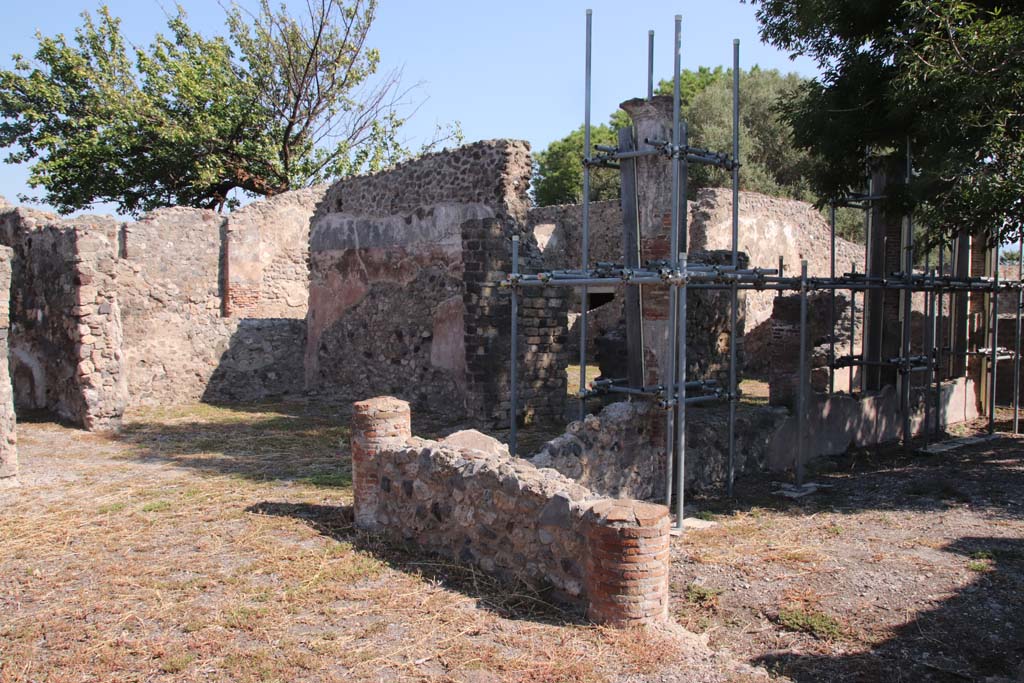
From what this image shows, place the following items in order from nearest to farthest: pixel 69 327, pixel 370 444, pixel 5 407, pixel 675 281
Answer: pixel 370 444
pixel 675 281
pixel 5 407
pixel 69 327

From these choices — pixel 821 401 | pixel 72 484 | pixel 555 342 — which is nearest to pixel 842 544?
pixel 821 401

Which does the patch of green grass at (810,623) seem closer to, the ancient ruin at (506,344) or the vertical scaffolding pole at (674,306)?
the ancient ruin at (506,344)

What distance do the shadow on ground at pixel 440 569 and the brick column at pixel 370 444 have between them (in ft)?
0.55

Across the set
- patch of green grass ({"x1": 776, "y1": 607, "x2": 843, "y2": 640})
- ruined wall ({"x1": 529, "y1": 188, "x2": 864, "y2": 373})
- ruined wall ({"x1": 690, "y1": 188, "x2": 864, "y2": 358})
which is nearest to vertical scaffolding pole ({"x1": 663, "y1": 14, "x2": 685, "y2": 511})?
patch of green grass ({"x1": 776, "y1": 607, "x2": 843, "y2": 640})

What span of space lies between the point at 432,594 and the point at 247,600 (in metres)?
1.12

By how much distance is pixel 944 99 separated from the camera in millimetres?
8148

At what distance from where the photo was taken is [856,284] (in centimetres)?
1005

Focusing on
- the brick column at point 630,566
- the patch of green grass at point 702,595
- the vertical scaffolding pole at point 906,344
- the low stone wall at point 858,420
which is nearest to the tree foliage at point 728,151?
the low stone wall at point 858,420

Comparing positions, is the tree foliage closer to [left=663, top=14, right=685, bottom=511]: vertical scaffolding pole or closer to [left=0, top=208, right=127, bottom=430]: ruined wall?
[left=0, top=208, right=127, bottom=430]: ruined wall

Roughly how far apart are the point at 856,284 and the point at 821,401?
1.43 metres

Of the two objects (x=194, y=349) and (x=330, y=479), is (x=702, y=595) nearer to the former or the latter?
(x=330, y=479)

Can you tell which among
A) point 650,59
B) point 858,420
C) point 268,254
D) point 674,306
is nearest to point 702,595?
point 674,306

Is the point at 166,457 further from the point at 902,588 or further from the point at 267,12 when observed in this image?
the point at 267,12

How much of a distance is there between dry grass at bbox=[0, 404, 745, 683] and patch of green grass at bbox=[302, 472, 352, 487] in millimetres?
48
